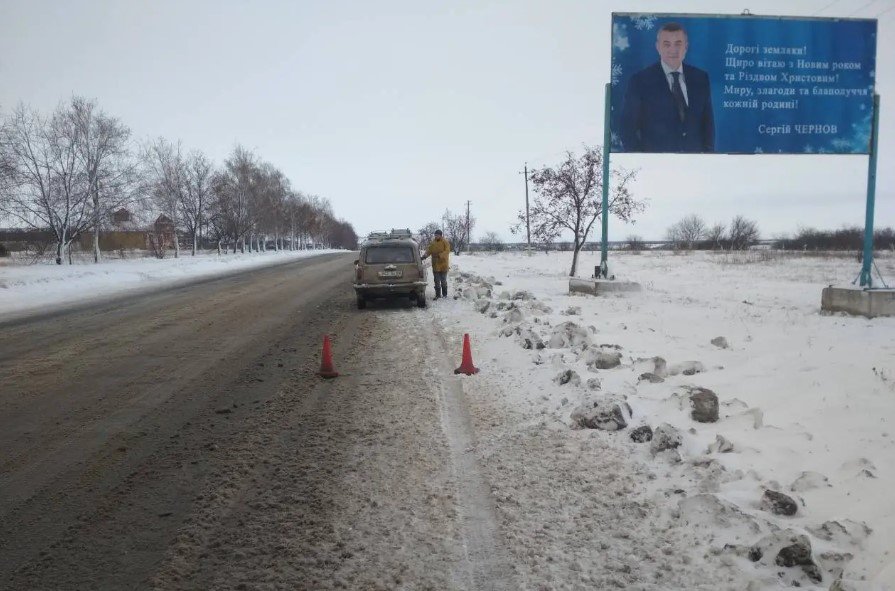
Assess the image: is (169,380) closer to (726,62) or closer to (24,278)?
(726,62)

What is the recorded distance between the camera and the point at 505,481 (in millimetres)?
3863

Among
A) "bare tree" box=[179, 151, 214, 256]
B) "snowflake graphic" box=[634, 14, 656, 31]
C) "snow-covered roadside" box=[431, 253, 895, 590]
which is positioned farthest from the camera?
"bare tree" box=[179, 151, 214, 256]

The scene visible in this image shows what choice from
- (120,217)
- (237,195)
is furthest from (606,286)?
(237,195)

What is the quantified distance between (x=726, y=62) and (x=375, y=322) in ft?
35.2

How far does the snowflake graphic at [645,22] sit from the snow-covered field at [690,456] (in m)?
8.47

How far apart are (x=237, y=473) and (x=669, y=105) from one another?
1355 cm

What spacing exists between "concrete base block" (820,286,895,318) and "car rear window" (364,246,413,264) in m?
10.00

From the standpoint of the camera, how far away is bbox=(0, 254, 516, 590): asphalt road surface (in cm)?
284

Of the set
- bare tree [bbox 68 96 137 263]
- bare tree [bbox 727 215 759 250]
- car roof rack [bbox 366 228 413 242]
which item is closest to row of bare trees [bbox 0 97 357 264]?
bare tree [bbox 68 96 137 263]

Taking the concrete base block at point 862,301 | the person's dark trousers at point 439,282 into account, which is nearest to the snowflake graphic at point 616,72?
the person's dark trousers at point 439,282

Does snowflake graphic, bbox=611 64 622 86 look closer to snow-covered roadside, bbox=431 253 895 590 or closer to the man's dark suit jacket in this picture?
the man's dark suit jacket

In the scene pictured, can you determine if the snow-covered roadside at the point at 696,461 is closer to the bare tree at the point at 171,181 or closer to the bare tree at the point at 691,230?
the bare tree at the point at 171,181

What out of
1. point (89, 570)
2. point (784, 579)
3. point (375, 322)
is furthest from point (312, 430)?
point (375, 322)

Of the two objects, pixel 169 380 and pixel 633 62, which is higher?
pixel 633 62
